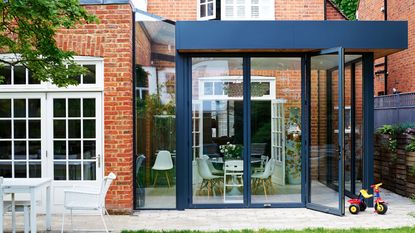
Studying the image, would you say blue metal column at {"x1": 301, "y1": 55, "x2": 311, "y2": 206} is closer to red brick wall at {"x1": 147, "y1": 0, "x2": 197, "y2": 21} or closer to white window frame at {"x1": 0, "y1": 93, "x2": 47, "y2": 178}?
white window frame at {"x1": 0, "y1": 93, "x2": 47, "y2": 178}

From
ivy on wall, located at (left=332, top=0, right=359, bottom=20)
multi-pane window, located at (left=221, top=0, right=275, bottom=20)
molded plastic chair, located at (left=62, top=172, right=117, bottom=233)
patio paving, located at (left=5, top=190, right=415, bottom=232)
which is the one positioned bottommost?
patio paving, located at (left=5, top=190, right=415, bottom=232)

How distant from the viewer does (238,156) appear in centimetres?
875

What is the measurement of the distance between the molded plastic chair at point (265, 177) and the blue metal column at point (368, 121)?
1762mm

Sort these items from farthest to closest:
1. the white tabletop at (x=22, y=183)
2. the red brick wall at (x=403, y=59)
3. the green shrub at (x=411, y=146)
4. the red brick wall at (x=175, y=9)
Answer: the red brick wall at (x=403, y=59) → the red brick wall at (x=175, y=9) → the green shrub at (x=411, y=146) → the white tabletop at (x=22, y=183)

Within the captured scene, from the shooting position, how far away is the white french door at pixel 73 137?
8367 millimetres

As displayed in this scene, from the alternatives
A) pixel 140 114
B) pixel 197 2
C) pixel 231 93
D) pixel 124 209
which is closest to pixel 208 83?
pixel 231 93

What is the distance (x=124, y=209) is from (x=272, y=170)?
279 centimetres

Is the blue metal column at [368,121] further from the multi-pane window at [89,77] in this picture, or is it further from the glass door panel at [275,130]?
the multi-pane window at [89,77]

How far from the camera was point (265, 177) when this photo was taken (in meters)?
8.78

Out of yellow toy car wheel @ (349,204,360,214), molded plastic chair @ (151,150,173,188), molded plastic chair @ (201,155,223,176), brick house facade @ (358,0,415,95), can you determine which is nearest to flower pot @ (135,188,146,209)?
molded plastic chair @ (151,150,173,188)

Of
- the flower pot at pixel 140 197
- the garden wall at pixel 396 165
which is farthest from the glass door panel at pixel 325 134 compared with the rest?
the flower pot at pixel 140 197

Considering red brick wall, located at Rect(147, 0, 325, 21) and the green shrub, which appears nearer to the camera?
the green shrub

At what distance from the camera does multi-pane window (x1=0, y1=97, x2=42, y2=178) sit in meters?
8.41

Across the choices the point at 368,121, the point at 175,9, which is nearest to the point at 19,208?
the point at 368,121
